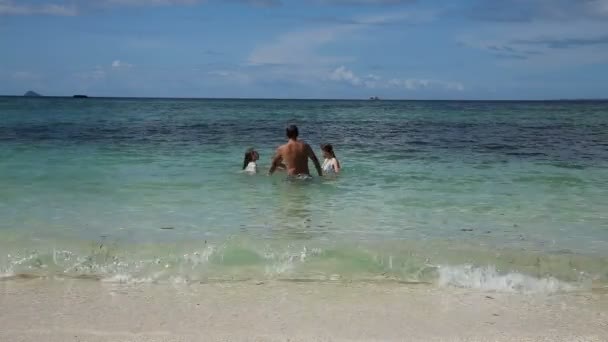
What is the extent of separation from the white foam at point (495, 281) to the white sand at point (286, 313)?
0.58 ft

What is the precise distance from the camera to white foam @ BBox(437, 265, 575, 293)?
550cm

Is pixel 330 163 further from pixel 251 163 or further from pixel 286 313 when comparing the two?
pixel 286 313

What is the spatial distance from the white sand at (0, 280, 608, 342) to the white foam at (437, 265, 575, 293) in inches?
7.0

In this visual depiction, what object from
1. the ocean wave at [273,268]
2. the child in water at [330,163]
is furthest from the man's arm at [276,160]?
the ocean wave at [273,268]

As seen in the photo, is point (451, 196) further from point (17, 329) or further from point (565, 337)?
point (17, 329)

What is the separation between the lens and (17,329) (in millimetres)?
4320

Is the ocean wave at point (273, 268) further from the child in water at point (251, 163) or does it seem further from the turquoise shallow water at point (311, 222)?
the child in water at point (251, 163)

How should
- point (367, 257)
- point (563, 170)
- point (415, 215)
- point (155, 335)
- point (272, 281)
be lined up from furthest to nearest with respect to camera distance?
point (563, 170)
point (415, 215)
point (367, 257)
point (272, 281)
point (155, 335)

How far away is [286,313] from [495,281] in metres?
2.06

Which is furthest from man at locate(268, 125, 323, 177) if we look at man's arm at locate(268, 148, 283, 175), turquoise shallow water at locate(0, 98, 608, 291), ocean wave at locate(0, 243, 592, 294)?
ocean wave at locate(0, 243, 592, 294)

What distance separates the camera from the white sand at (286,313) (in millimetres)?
4312

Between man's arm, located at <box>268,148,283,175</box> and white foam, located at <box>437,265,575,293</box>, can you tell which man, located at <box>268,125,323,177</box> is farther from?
white foam, located at <box>437,265,575,293</box>

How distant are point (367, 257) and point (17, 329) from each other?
3.33m

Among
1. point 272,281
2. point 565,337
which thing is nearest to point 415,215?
point 272,281
